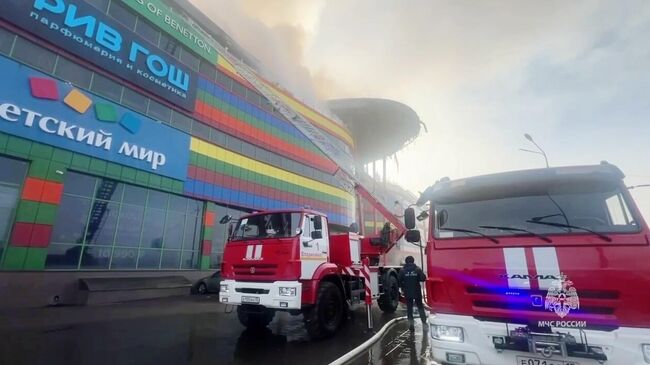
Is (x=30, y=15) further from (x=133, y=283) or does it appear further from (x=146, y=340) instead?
(x=146, y=340)

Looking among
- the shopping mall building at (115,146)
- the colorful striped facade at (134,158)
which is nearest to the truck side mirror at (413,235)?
the colorful striped facade at (134,158)

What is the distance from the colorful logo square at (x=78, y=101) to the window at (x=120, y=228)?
9.66 feet

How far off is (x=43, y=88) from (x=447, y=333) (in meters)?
17.0

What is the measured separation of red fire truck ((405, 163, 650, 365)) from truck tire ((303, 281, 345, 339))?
11.9ft

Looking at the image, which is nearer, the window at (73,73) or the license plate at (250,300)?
the license plate at (250,300)

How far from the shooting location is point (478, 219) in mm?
3834

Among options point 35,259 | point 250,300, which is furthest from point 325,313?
point 35,259

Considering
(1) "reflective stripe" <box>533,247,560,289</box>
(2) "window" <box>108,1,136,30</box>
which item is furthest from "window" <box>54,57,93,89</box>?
(1) "reflective stripe" <box>533,247,560,289</box>

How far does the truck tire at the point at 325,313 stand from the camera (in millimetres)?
6692

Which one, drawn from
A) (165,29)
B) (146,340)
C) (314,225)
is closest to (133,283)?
(146,340)

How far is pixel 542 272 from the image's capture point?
3.17 metres

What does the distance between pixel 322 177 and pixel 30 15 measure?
856 inches

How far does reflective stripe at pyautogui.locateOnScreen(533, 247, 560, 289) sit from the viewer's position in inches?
123

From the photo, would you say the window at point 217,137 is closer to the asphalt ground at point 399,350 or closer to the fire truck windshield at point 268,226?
the fire truck windshield at point 268,226
